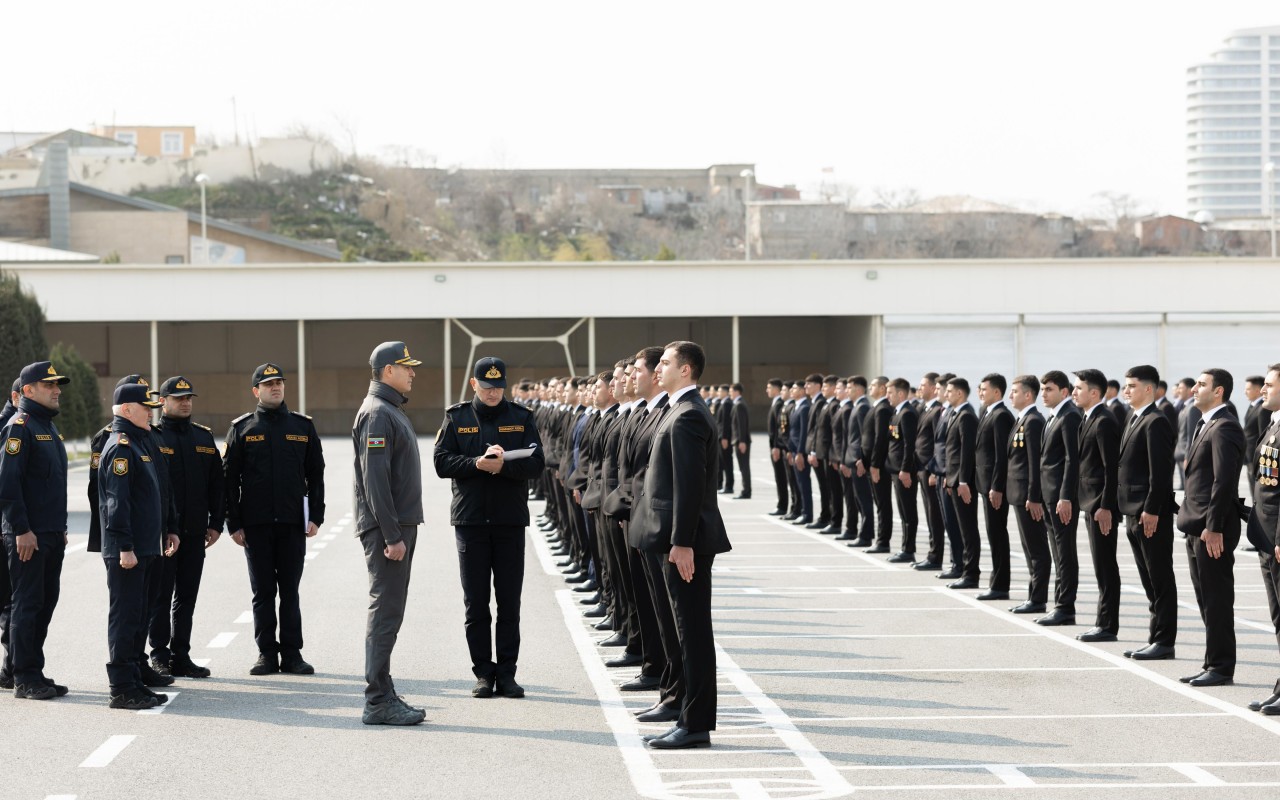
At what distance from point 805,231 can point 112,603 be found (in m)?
102

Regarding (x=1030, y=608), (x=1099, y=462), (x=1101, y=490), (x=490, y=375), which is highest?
(x=490, y=375)

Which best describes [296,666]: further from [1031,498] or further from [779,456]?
[779,456]

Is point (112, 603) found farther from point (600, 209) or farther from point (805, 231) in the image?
point (600, 209)

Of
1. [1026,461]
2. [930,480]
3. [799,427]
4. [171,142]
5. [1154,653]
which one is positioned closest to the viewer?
[1154,653]

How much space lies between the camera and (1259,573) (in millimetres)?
16047

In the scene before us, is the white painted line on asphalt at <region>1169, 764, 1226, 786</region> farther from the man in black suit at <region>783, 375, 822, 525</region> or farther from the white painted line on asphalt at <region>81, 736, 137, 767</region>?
the man in black suit at <region>783, 375, 822, 525</region>

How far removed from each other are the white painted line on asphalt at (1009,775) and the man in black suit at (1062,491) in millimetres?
5111

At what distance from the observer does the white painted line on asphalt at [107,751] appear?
24.4ft

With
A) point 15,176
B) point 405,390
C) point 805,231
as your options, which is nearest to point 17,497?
point 405,390

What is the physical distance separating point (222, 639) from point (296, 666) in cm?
165

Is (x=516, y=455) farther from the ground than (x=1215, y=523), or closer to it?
farther from the ground

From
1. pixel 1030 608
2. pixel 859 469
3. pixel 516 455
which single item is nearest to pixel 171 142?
pixel 859 469

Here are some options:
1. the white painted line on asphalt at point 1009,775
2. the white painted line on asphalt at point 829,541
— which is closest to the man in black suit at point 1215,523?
the white painted line on asphalt at point 1009,775

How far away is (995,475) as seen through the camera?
46.5 ft
